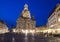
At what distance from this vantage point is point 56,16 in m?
189

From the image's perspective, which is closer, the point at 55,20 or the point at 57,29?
the point at 57,29

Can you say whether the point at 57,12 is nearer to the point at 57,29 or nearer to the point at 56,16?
the point at 56,16

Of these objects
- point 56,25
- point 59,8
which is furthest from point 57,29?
point 59,8

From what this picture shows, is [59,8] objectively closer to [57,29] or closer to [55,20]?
[55,20]

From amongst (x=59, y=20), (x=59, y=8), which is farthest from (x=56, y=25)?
(x=59, y=8)

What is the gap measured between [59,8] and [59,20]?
14.5m

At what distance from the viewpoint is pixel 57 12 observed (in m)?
188

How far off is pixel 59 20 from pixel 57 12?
7.35m

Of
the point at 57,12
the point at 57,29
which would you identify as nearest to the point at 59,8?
the point at 57,12

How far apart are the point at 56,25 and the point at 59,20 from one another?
451 centimetres

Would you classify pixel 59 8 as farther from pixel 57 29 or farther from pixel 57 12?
pixel 57 29

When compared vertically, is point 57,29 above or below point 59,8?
below

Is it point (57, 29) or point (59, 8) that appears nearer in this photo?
point (57, 29)

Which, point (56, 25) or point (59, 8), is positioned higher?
point (59, 8)
